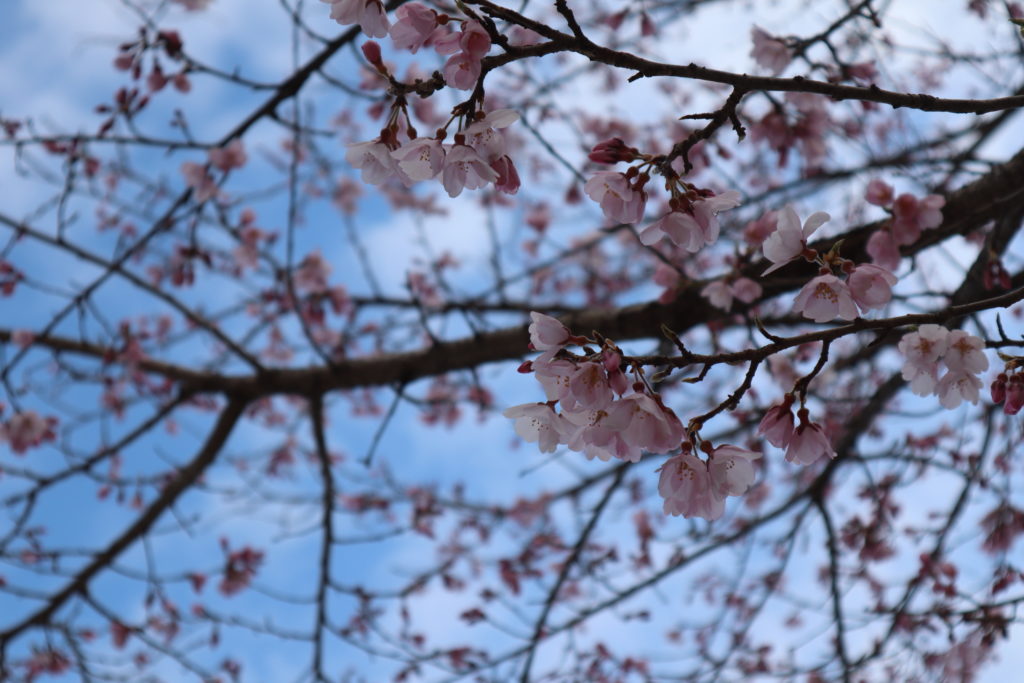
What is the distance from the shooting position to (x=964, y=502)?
3.56 meters

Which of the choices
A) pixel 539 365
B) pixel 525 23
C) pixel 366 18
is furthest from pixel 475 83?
pixel 539 365

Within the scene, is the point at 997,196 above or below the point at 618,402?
above

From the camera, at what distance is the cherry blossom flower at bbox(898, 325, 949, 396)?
1.60 metres

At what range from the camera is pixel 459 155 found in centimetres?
134

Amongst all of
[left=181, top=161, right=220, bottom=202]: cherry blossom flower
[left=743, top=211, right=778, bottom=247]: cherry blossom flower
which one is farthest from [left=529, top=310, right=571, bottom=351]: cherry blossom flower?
[left=181, top=161, right=220, bottom=202]: cherry blossom flower

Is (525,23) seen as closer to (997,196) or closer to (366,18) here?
(366,18)

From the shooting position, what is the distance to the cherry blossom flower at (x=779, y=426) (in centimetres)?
141

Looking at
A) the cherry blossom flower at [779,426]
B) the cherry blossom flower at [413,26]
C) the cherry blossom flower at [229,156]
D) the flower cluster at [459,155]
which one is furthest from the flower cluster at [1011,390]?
the cherry blossom flower at [229,156]

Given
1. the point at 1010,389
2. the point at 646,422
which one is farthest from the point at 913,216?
the point at 646,422

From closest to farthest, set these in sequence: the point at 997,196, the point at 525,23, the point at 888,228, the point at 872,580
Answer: the point at 525,23, the point at 888,228, the point at 997,196, the point at 872,580

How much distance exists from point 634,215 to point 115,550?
3.55m

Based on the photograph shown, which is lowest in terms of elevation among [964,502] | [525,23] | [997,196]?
[525,23]

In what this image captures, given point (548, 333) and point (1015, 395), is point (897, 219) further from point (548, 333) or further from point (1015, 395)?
point (548, 333)

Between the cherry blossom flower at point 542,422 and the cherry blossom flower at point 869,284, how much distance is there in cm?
61
